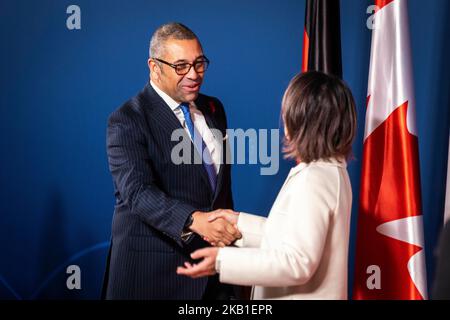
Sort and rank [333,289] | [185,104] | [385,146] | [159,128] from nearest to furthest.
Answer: [333,289]
[159,128]
[185,104]
[385,146]

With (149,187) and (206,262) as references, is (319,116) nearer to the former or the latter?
(206,262)

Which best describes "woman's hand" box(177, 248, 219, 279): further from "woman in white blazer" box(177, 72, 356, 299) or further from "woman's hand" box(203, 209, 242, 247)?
"woman's hand" box(203, 209, 242, 247)

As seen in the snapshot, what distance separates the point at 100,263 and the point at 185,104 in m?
1.50

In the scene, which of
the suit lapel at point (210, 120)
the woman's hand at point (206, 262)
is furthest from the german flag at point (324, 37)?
the woman's hand at point (206, 262)

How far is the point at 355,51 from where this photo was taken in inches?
127

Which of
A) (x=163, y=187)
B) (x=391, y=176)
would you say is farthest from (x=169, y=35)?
(x=391, y=176)

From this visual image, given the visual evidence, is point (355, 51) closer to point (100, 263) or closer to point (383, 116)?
point (383, 116)

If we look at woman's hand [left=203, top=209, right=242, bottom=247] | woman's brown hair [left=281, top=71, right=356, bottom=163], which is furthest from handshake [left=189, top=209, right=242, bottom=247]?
woman's brown hair [left=281, top=71, right=356, bottom=163]

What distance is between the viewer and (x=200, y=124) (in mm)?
2377

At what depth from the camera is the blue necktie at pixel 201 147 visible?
7.36 feet

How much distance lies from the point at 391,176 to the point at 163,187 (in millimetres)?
1151

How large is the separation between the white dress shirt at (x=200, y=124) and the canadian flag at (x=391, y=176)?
0.81 meters

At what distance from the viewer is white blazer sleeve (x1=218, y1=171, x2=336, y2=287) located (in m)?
1.53
